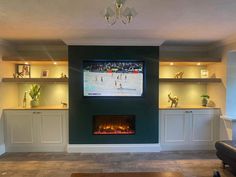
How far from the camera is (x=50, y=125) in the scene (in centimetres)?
477

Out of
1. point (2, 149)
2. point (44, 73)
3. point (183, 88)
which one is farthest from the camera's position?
point (183, 88)

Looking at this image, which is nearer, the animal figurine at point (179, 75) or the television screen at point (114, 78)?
the television screen at point (114, 78)

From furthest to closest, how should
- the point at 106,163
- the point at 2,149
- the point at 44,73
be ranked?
the point at 44,73 → the point at 2,149 → the point at 106,163

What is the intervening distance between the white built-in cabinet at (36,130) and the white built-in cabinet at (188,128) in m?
2.12

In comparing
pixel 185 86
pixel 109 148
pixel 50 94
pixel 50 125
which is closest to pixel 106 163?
pixel 109 148

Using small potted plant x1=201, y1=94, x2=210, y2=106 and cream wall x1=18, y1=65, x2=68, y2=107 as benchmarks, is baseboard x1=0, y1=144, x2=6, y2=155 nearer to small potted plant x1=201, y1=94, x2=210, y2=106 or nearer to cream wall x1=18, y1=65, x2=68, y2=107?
cream wall x1=18, y1=65, x2=68, y2=107

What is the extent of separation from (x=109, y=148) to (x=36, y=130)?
62.0 inches

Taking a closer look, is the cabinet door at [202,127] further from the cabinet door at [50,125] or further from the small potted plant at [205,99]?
the cabinet door at [50,125]

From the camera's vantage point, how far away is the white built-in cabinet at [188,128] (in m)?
4.87

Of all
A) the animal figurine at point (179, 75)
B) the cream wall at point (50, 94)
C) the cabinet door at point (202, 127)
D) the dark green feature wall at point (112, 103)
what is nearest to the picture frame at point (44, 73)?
the cream wall at point (50, 94)

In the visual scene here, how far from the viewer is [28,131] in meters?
4.75

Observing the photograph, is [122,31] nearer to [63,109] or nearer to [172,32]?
[172,32]

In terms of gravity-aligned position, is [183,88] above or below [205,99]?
above

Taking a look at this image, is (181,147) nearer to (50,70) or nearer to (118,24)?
(118,24)
